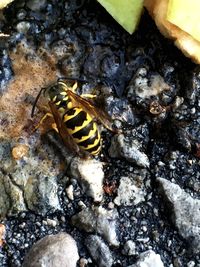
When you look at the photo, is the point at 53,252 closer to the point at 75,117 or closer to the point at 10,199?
the point at 10,199

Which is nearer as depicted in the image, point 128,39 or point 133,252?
point 133,252

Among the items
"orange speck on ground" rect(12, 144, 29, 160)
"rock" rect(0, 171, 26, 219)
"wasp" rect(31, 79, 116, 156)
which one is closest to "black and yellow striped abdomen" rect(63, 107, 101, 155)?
"wasp" rect(31, 79, 116, 156)

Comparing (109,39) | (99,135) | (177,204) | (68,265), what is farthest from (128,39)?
(68,265)

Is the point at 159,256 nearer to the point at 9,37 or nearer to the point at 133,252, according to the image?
the point at 133,252

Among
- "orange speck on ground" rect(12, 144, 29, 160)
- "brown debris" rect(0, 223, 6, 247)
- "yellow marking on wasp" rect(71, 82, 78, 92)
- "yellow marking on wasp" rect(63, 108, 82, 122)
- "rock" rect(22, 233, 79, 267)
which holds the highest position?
"yellow marking on wasp" rect(63, 108, 82, 122)

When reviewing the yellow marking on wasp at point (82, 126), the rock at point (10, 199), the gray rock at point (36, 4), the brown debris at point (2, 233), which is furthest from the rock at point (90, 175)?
the gray rock at point (36, 4)

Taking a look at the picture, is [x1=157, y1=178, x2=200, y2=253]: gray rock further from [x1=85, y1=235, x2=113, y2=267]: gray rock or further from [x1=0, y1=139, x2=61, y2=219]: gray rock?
[x1=0, y1=139, x2=61, y2=219]: gray rock

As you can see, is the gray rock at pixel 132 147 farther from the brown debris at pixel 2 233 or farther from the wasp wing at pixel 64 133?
the brown debris at pixel 2 233
